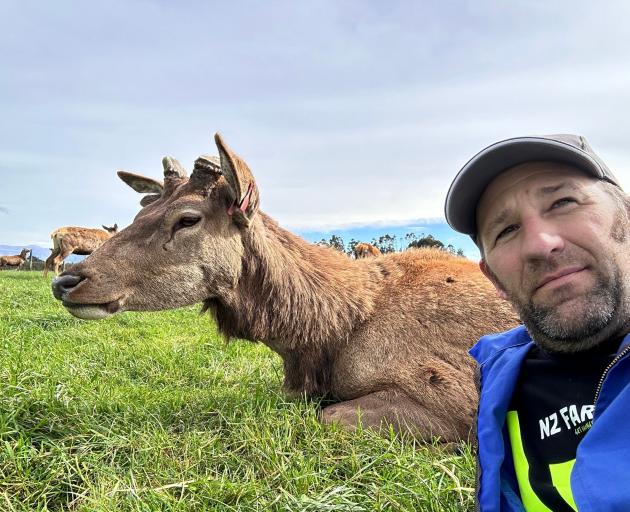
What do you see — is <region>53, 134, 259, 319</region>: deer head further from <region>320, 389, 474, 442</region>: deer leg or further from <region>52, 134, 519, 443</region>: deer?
<region>320, 389, 474, 442</region>: deer leg

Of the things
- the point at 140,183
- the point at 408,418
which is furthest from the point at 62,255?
the point at 408,418

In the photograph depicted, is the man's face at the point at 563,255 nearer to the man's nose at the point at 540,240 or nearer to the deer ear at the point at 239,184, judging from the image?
the man's nose at the point at 540,240

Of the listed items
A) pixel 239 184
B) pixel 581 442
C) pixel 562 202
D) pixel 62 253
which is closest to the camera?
pixel 581 442

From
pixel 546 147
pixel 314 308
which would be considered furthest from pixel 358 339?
pixel 546 147

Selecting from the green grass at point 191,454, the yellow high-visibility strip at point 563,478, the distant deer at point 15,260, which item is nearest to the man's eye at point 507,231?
the yellow high-visibility strip at point 563,478

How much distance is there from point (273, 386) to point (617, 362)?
3530 millimetres

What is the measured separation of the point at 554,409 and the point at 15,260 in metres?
48.8

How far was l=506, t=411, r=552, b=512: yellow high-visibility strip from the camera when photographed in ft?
6.32

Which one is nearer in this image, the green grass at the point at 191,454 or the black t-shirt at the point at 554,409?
the black t-shirt at the point at 554,409

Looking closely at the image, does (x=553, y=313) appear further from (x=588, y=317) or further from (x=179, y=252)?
→ (x=179, y=252)

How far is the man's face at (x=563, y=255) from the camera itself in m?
1.81

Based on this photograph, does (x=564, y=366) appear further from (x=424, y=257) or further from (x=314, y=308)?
(x=424, y=257)

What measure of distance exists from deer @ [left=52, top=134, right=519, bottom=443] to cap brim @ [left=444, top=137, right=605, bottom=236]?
1634mm

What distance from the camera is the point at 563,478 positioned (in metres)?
1.89
